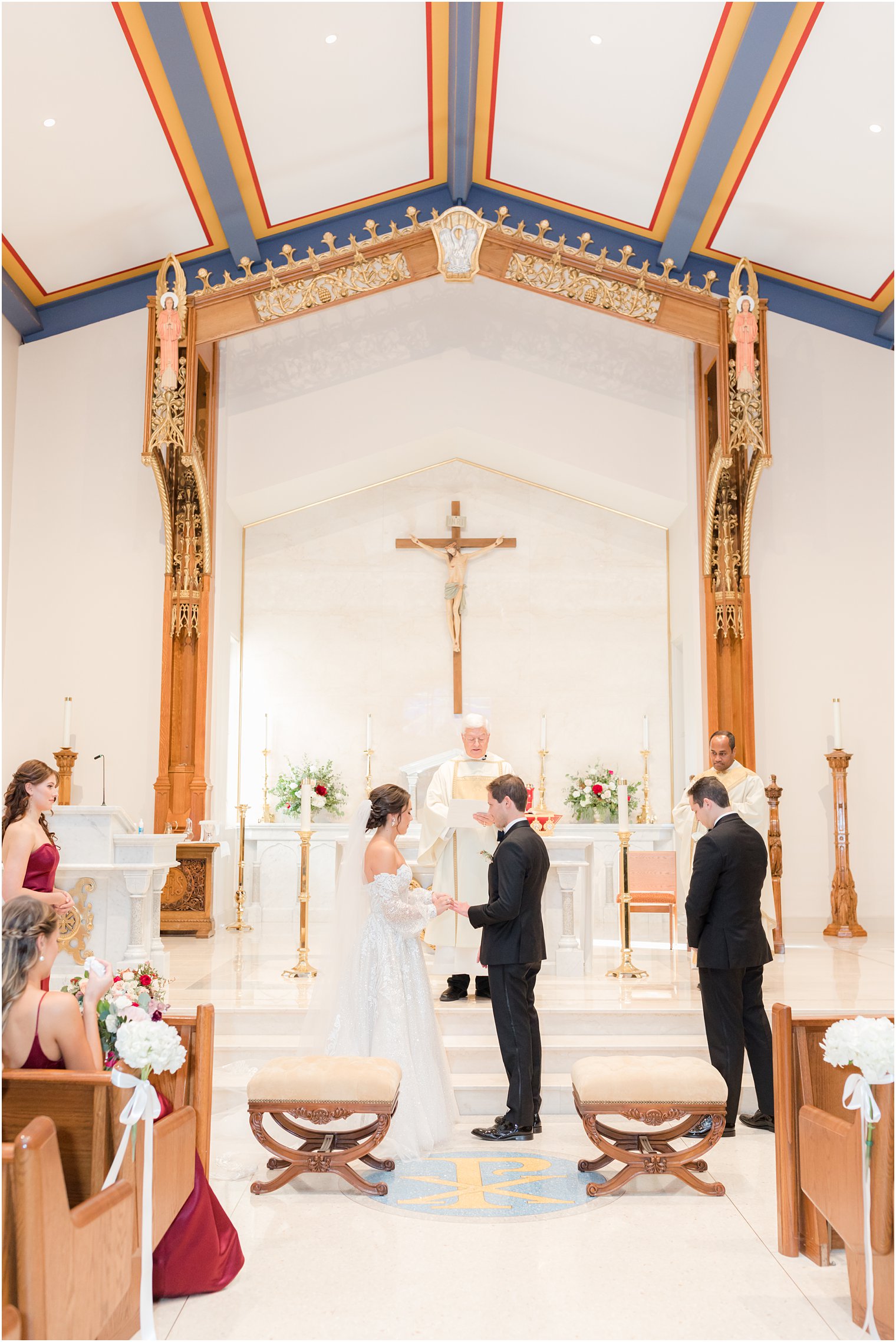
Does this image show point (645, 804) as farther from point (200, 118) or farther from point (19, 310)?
point (19, 310)

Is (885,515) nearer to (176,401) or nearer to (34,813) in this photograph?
(176,401)

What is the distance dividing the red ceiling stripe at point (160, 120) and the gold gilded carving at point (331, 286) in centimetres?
81

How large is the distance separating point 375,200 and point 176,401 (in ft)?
8.67

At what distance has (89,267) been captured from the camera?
9719 mm

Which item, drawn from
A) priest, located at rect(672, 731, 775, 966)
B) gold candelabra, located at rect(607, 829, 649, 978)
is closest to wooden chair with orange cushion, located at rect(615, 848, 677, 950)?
priest, located at rect(672, 731, 775, 966)

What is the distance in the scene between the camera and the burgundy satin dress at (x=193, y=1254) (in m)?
3.41

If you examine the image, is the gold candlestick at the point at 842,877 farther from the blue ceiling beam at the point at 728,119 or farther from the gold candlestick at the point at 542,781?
the blue ceiling beam at the point at 728,119

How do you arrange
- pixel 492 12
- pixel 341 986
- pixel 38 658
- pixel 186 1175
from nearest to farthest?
pixel 186 1175, pixel 341 986, pixel 492 12, pixel 38 658

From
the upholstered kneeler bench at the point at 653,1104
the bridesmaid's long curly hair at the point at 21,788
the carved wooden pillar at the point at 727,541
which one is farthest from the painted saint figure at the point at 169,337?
the upholstered kneeler bench at the point at 653,1104

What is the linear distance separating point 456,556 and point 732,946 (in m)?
6.88

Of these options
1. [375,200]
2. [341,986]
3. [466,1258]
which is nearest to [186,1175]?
[466,1258]

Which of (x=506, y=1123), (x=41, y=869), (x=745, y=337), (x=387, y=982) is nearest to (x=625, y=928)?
(x=506, y=1123)

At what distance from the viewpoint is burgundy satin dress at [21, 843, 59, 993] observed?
516cm

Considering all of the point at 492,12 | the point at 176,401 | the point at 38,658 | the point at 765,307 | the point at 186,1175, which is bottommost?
the point at 186,1175
